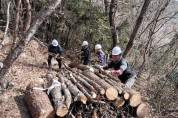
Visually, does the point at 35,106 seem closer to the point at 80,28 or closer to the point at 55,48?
the point at 55,48

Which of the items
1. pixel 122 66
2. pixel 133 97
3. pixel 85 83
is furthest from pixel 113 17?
pixel 133 97

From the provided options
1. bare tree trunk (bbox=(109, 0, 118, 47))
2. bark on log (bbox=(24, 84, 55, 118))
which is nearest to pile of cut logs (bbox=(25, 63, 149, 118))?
bark on log (bbox=(24, 84, 55, 118))

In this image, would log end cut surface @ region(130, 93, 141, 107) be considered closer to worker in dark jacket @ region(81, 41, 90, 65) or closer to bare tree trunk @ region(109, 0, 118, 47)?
worker in dark jacket @ region(81, 41, 90, 65)

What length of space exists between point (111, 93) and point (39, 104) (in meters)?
1.88

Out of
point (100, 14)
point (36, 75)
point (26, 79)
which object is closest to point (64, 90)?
point (26, 79)

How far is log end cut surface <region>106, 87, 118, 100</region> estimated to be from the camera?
4.26 metres

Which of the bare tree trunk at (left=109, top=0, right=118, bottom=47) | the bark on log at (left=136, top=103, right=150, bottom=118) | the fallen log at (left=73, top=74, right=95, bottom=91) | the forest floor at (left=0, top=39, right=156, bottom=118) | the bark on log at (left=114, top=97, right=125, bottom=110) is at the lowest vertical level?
the forest floor at (left=0, top=39, right=156, bottom=118)

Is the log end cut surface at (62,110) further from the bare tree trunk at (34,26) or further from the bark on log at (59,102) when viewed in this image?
the bare tree trunk at (34,26)

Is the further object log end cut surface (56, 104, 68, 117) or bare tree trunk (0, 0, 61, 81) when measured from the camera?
log end cut surface (56, 104, 68, 117)

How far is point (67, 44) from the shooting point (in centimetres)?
1352

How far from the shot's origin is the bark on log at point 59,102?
3.97 m

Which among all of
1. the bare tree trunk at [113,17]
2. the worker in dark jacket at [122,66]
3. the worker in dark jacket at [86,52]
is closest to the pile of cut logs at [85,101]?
the worker in dark jacket at [122,66]

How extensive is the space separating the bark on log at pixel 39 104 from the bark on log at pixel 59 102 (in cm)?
18

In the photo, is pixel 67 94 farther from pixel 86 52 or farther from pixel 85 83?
pixel 86 52
